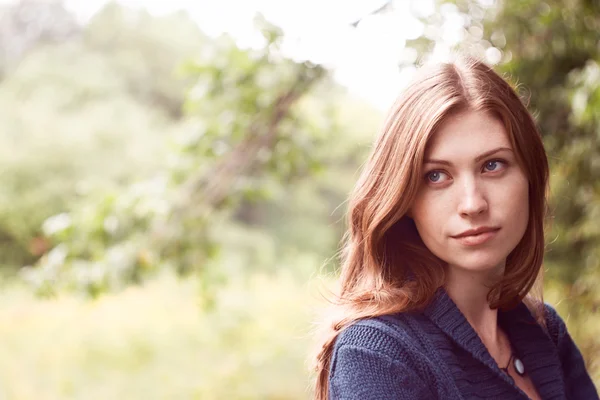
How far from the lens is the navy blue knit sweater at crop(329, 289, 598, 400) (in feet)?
3.32

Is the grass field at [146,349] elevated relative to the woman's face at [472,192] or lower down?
lower down

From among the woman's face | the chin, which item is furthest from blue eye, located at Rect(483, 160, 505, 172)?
the chin

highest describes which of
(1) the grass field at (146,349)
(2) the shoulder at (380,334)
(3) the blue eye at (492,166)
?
(3) the blue eye at (492,166)

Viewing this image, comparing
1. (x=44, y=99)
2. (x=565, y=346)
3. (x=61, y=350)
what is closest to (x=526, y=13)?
(x=565, y=346)

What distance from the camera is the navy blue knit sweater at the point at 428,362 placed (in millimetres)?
1012

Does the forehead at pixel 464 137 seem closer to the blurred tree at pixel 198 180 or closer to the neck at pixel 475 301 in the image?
the neck at pixel 475 301

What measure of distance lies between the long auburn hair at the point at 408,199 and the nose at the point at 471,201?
0.08 m

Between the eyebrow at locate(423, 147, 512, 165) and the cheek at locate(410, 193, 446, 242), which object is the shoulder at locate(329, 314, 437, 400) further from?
the eyebrow at locate(423, 147, 512, 165)

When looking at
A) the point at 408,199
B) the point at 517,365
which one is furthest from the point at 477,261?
the point at 517,365

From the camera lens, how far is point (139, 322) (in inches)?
283

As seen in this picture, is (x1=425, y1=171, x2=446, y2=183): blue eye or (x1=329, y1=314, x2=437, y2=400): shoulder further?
(x1=425, y1=171, x2=446, y2=183): blue eye

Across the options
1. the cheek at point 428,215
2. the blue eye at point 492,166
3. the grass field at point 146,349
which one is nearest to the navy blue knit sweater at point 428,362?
the cheek at point 428,215

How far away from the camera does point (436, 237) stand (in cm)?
114

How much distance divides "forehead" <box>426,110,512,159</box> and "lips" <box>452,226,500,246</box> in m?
0.13
